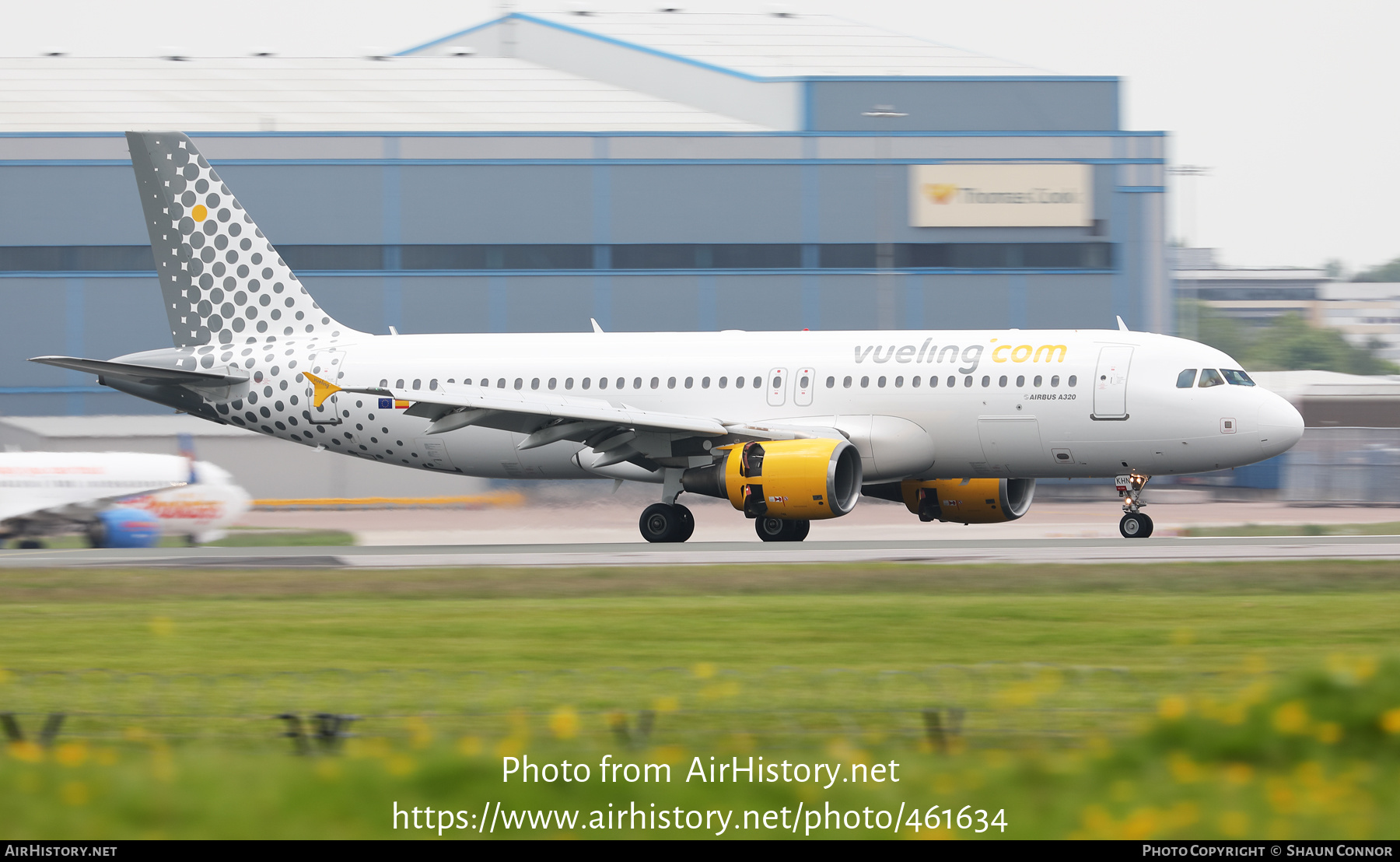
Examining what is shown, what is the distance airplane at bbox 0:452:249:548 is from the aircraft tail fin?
3.23m

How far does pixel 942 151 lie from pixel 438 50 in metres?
28.9

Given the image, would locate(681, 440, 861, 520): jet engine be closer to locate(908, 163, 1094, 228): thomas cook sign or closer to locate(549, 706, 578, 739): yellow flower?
locate(549, 706, 578, 739): yellow flower

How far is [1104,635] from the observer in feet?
53.3

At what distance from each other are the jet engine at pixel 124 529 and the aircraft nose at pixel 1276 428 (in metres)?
22.3

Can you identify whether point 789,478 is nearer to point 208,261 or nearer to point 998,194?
point 208,261

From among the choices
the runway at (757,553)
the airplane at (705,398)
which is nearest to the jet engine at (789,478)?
the airplane at (705,398)

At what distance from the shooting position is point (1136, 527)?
99.5 ft

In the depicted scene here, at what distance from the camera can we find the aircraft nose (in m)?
28.8

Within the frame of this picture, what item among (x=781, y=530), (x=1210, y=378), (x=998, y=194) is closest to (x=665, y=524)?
(x=781, y=530)

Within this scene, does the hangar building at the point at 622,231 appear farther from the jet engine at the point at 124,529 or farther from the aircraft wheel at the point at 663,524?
the aircraft wheel at the point at 663,524

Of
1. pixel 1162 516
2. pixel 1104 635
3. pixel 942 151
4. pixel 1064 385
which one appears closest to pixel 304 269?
pixel 942 151

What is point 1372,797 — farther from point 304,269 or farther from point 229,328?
point 304,269

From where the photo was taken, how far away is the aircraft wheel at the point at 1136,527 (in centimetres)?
3023

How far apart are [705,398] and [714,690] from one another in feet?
63.7
